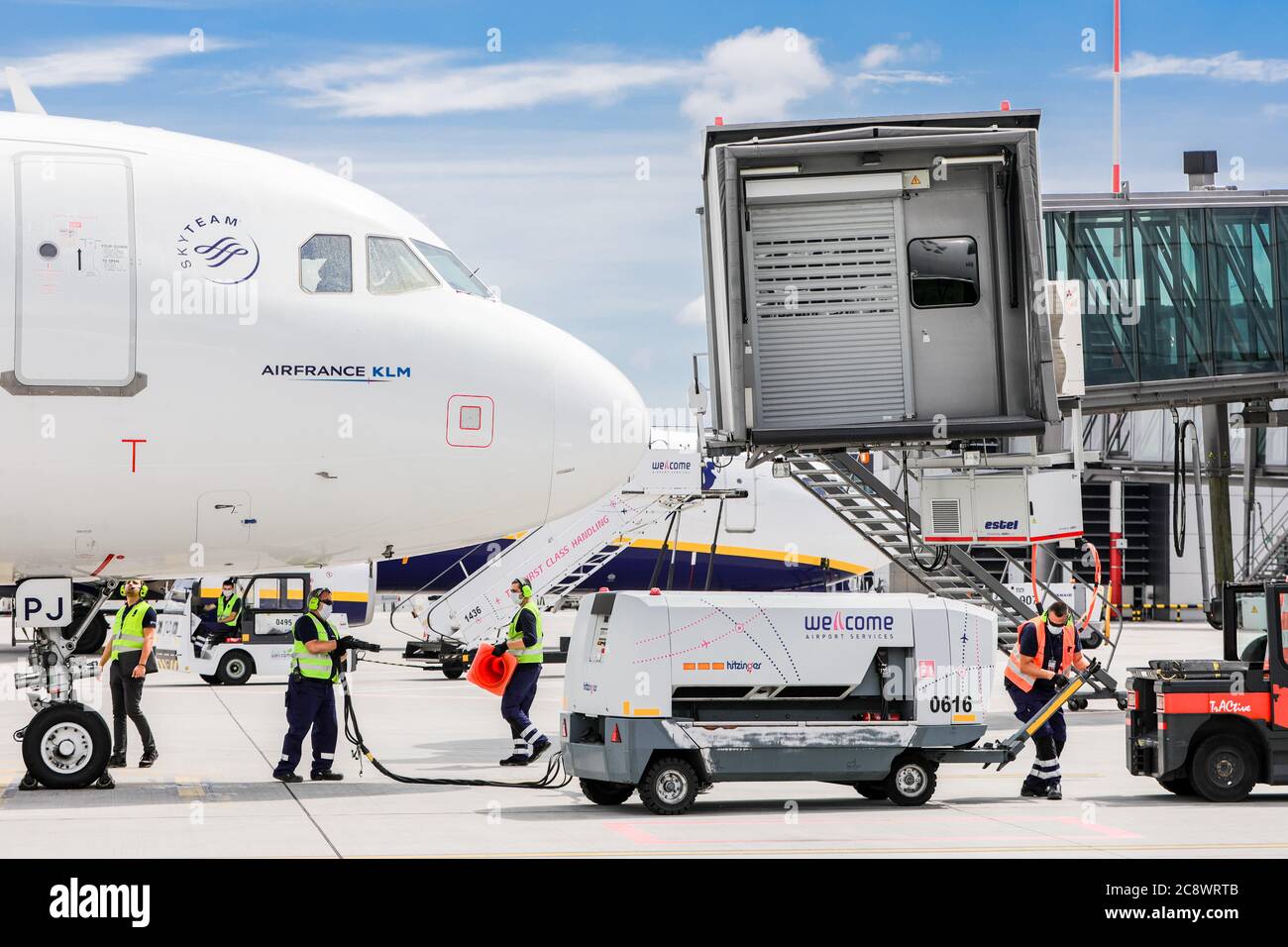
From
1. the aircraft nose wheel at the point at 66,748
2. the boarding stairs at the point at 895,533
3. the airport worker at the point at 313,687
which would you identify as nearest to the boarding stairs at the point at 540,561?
the boarding stairs at the point at 895,533

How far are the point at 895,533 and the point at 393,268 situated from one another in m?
12.3

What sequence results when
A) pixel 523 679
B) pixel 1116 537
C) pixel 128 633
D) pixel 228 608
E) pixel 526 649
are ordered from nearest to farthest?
pixel 128 633 → pixel 526 649 → pixel 523 679 → pixel 228 608 → pixel 1116 537

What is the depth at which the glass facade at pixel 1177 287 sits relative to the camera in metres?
24.5

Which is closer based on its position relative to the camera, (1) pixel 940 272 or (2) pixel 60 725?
(2) pixel 60 725

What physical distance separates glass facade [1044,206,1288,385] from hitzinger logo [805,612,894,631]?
13.3m

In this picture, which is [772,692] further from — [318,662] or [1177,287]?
[1177,287]

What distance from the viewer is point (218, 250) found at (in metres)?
11.7

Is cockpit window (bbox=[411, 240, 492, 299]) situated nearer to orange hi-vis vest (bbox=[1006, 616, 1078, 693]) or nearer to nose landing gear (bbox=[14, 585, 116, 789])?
nose landing gear (bbox=[14, 585, 116, 789])

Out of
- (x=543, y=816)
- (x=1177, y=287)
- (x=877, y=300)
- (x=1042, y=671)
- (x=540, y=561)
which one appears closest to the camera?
(x=543, y=816)

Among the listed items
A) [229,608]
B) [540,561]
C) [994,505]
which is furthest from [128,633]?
[540,561]

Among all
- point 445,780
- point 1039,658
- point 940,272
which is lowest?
point 445,780

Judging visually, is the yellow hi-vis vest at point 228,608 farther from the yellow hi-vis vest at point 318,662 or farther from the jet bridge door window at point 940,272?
the jet bridge door window at point 940,272

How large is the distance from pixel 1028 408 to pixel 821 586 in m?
26.3

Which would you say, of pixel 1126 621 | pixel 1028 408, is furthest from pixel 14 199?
pixel 1126 621
